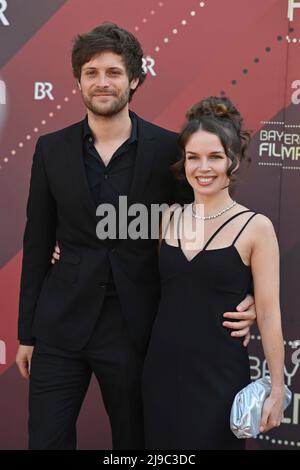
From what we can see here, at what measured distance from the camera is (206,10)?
2672 millimetres

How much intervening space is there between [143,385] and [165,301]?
0.30m

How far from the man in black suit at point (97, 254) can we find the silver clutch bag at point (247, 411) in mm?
435

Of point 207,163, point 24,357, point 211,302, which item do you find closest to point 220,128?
point 207,163

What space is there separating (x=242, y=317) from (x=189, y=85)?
4.02 feet

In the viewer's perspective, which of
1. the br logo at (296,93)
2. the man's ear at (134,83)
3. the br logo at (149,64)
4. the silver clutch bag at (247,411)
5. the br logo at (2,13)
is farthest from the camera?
the br logo at (2,13)

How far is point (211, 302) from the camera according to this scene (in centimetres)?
191

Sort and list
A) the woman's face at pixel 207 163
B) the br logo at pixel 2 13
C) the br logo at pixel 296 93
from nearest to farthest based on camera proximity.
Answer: the woman's face at pixel 207 163, the br logo at pixel 296 93, the br logo at pixel 2 13

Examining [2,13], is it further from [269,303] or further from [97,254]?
[269,303]

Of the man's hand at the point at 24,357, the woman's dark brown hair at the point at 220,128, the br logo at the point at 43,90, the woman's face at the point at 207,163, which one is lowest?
the man's hand at the point at 24,357

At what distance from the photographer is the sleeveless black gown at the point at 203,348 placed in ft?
6.24

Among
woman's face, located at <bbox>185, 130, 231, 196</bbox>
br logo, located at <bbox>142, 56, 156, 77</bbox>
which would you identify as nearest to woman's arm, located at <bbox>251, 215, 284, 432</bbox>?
woman's face, located at <bbox>185, 130, 231, 196</bbox>

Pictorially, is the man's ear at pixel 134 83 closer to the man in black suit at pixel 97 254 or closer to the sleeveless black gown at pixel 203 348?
the man in black suit at pixel 97 254

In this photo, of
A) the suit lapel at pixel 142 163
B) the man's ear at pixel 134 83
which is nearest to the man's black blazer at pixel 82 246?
the suit lapel at pixel 142 163

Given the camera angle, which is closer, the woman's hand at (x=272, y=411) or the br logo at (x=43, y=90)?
the woman's hand at (x=272, y=411)
